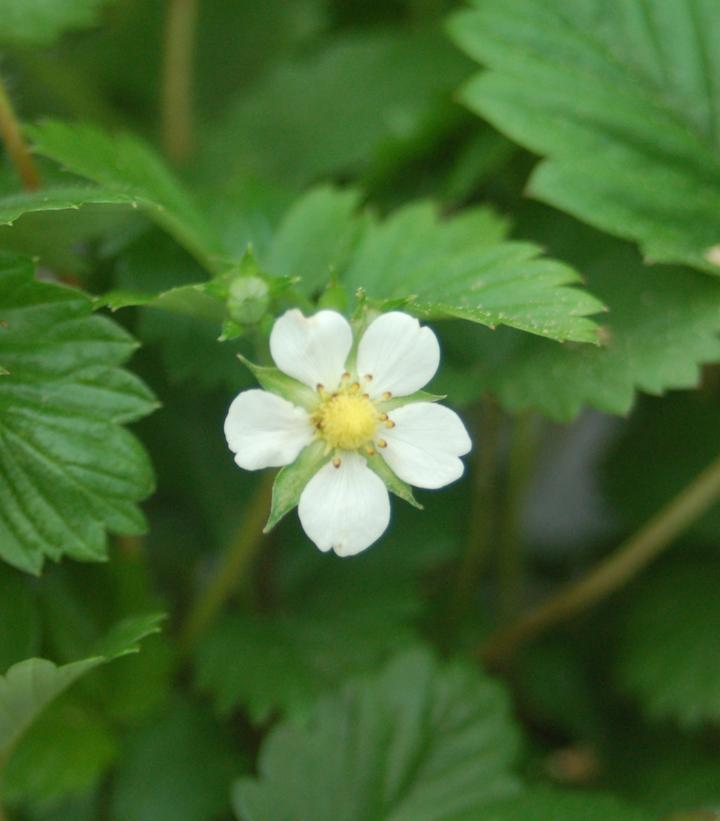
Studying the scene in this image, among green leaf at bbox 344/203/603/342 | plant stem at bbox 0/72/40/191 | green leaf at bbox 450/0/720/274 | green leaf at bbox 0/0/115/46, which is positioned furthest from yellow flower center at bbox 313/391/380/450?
green leaf at bbox 0/0/115/46

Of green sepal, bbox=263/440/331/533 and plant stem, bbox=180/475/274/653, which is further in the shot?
plant stem, bbox=180/475/274/653

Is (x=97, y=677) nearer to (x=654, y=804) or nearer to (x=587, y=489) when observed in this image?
(x=654, y=804)

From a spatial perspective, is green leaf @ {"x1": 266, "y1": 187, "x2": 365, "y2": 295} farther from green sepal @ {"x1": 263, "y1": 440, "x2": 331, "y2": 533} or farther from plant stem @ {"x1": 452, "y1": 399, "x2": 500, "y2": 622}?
plant stem @ {"x1": 452, "y1": 399, "x2": 500, "y2": 622}

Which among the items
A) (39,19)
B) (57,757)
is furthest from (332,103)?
(57,757)

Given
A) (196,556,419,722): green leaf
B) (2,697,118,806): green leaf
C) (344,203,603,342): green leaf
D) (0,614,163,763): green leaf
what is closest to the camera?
(0,614,163,763): green leaf

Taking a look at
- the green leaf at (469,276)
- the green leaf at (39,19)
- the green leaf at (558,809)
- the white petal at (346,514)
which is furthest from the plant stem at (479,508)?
the green leaf at (39,19)

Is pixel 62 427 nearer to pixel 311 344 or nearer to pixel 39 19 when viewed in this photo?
pixel 311 344
